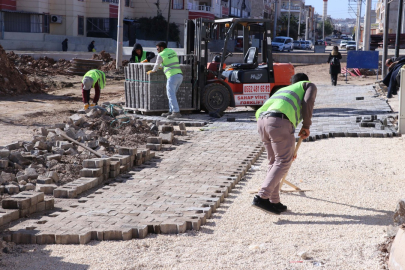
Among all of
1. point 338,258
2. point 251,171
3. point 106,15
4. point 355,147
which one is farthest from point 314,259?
point 106,15

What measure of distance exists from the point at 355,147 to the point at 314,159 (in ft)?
4.47

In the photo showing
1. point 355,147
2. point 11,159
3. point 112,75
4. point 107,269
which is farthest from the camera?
point 112,75

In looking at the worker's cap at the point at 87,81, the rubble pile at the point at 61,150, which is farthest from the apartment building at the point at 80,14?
the rubble pile at the point at 61,150

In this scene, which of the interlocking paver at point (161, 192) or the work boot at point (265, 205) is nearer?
the interlocking paver at point (161, 192)

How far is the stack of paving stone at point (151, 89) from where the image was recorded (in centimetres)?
1262

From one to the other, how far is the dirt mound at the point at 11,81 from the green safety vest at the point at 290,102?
44.9 ft

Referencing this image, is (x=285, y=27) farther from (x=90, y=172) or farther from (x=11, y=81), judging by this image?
(x=90, y=172)

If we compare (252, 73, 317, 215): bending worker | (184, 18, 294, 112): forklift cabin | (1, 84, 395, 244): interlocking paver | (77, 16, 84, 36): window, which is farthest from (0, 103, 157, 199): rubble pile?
(77, 16, 84, 36): window

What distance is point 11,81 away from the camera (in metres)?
17.7

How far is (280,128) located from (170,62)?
7.15 m

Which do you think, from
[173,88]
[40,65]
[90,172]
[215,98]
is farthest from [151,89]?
[40,65]

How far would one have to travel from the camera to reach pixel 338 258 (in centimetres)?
405

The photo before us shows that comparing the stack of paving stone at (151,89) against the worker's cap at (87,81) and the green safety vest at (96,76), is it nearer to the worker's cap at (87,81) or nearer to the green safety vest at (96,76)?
the green safety vest at (96,76)

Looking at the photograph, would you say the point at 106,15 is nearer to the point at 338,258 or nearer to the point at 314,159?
the point at 314,159
